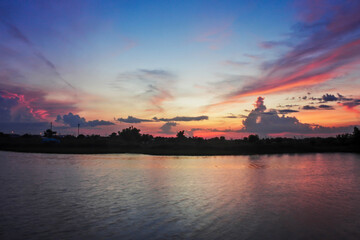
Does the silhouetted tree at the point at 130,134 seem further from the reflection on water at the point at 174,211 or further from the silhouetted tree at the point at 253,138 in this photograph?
the reflection on water at the point at 174,211

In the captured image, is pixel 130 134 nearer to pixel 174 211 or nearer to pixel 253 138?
pixel 253 138

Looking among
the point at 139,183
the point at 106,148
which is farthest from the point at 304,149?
the point at 139,183

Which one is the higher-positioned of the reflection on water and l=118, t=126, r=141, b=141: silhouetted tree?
l=118, t=126, r=141, b=141: silhouetted tree

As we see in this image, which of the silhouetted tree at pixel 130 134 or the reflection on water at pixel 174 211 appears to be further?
the silhouetted tree at pixel 130 134

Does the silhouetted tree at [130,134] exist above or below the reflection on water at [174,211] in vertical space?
above

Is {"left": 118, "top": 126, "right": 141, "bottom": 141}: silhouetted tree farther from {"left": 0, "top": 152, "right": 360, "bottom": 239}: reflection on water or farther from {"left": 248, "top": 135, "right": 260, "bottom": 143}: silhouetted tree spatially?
{"left": 0, "top": 152, "right": 360, "bottom": 239}: reflection on water

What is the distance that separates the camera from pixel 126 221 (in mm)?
14445

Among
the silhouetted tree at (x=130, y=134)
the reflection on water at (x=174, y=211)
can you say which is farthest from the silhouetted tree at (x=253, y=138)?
the reflection on water at (x=174, y=211)

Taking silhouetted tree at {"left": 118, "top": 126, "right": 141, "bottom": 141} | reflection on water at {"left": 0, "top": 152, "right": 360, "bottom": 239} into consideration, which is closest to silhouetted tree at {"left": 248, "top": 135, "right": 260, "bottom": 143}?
silhouetted tree at {"left": 118, "top": 126, "right": 141, "bottom": 141}

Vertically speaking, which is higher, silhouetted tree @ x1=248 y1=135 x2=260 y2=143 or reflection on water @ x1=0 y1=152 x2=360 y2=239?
silhouetted tree @ x1=248 y1=135 x2=260 y2=143

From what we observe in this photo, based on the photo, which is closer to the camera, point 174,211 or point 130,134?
point 174,211

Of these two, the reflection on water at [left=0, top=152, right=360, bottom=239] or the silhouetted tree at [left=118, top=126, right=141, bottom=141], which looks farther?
the silhouetted tree at [left=118, top=126, right=141, bottom=141]

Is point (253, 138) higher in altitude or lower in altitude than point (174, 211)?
higher

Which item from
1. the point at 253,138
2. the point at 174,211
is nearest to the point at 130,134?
the point at 253,138
